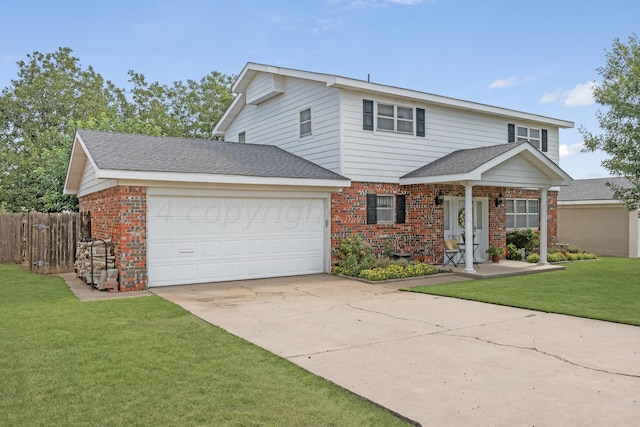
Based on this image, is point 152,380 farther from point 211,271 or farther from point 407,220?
point 407,220

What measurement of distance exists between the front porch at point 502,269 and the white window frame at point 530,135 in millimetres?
5238

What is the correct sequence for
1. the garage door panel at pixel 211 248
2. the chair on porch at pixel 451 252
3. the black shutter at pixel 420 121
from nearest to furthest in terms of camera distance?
the garage door panel at pixel 211 248
the chair on porch at pixel 451 252
the black shutter at pixel 420 121

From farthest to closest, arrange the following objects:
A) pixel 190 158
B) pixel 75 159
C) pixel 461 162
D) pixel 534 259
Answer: pixel 534 259
pixel 75 159
pixel 461 162
pixel 190 158

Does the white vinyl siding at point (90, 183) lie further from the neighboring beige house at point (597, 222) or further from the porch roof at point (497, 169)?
the neighboring beige house at point (597, 222)

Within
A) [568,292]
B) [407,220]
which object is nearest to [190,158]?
[407,220]

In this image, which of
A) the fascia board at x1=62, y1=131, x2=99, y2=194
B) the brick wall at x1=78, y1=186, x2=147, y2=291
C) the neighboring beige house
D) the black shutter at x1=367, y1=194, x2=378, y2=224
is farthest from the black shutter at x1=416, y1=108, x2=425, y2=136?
the neighboring beige house

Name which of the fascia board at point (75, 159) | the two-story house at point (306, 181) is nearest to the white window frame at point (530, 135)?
the two-story house at point (306, 181)

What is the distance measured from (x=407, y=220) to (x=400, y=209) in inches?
16.9

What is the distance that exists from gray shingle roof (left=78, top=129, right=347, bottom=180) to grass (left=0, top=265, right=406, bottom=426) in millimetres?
4476

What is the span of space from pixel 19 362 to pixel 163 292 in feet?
17.0

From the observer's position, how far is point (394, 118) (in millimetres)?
15055

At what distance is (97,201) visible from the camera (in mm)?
13641

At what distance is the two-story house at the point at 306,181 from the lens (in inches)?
456

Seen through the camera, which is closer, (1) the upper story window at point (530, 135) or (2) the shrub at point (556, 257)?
(2) the shrub at point (556, 257)
